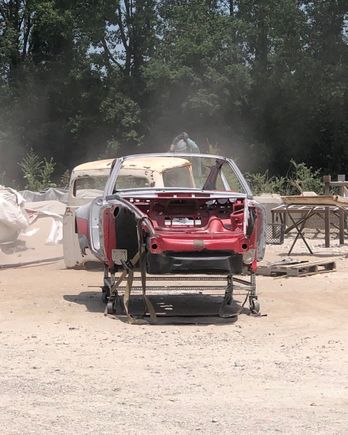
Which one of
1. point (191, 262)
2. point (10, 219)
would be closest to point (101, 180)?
point (10, 219)

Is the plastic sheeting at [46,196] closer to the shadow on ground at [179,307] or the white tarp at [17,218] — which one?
the white tarp at [17,218]

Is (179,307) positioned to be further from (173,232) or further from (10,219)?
(10,219)

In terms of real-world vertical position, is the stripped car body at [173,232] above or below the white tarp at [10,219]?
above

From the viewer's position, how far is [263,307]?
8.04m

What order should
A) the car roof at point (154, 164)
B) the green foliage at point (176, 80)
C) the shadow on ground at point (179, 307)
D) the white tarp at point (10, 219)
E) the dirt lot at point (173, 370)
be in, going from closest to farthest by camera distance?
the dirt lot at point (173, 370) < the shadow on ground at point (179, 307) < the car roof at point (154, 164) < the white tarp at point (10, 219) < the green foliage at point (176, 80)

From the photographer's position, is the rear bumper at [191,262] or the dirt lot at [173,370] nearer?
the dirt lot at [173,370]

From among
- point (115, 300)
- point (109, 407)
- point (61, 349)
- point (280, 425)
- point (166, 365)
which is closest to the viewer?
point (280, 425)

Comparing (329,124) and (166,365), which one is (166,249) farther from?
(329,124)

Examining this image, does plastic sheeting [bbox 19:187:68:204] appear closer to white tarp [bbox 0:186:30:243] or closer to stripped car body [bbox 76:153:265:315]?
white tarp [bbox 0:186:30:243]

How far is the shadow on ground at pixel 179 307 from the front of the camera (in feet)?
24.2

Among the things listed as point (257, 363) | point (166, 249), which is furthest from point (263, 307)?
point (257, 363)

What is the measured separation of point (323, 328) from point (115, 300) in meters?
2.12

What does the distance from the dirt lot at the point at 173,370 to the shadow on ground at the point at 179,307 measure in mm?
67

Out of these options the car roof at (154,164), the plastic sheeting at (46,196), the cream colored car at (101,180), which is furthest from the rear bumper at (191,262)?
the plastic sheeting at (46,196)
